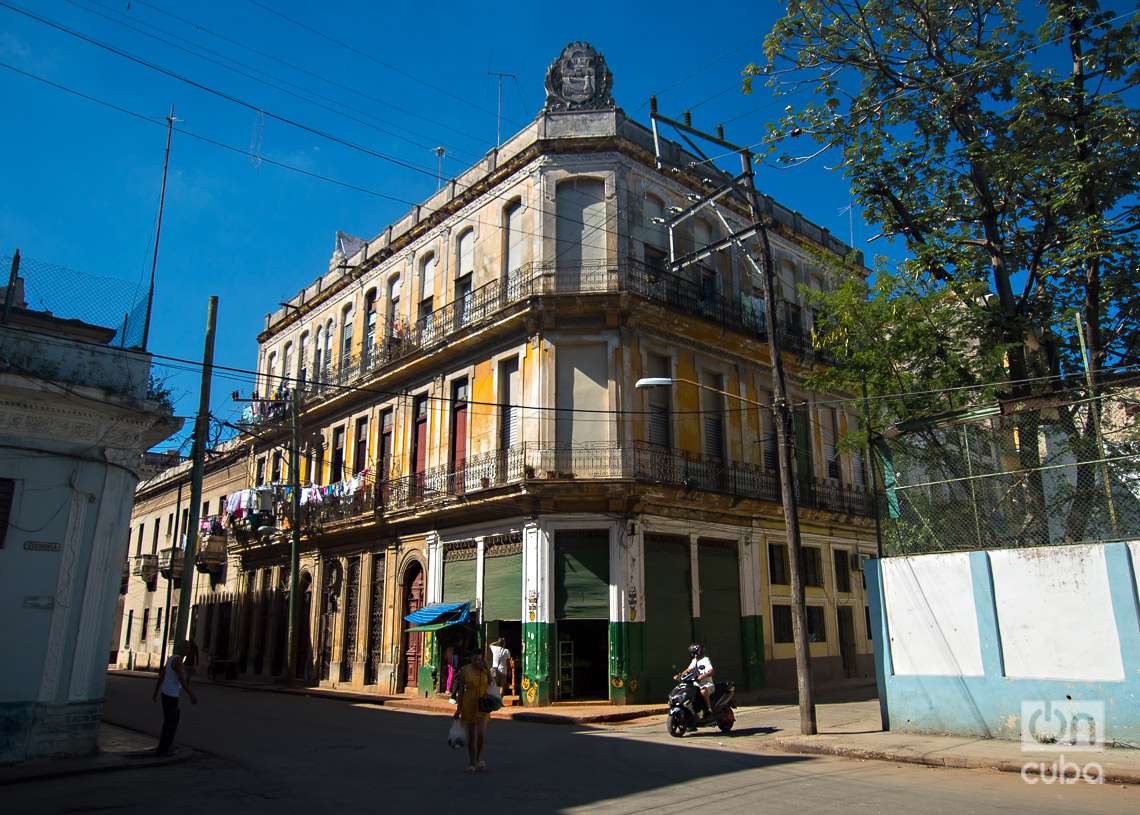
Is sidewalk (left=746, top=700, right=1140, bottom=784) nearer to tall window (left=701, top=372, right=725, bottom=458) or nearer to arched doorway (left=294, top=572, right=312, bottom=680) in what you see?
tall window (left=701, top=372, right=725, bottom=458)

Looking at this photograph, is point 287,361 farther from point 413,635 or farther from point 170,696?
point 170,696

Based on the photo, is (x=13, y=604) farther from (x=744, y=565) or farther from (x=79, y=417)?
(x=744, y=565)

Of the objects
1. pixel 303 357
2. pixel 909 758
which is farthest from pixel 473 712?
pixel 303 357

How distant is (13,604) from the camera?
11.2 m

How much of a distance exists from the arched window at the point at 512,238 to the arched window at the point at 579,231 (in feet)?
4.41

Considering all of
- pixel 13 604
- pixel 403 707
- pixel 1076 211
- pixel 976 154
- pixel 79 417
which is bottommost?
pixel 403 707

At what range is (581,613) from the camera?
66.3 ft

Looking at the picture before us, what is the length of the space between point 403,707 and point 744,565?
1009 cm

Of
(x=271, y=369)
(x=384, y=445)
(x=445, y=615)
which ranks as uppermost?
(x=271, y=369)

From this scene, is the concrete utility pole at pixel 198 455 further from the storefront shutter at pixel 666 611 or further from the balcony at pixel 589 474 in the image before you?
the storefront shutter at pixel 666 611

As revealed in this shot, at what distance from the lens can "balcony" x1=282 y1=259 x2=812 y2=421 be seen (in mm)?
22109

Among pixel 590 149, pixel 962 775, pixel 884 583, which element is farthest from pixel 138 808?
pixel 590 149

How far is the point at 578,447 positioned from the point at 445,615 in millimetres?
5917

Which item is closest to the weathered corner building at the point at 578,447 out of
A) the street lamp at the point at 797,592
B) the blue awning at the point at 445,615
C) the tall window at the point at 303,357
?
the blue awning at the point at 445,615
